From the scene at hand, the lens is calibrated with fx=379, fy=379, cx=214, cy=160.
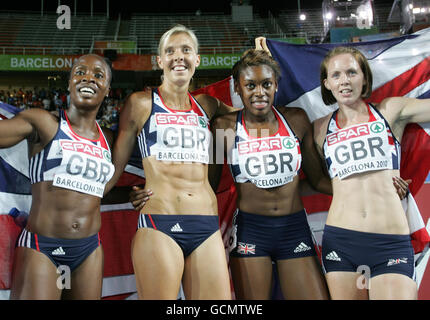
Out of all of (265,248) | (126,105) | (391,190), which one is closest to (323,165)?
(391,190)

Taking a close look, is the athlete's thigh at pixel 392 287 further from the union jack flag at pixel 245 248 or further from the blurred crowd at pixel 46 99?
the blurred crowd at pixel 46 99

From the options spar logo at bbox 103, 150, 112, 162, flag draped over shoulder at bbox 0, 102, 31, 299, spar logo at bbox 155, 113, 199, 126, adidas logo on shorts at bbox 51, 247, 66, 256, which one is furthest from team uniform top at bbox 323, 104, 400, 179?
flag draped over shoulder at bbox 0, 102, 31, 299

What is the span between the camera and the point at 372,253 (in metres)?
2.59

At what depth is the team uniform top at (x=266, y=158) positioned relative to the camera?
110 inches

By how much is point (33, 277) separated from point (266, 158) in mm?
1745

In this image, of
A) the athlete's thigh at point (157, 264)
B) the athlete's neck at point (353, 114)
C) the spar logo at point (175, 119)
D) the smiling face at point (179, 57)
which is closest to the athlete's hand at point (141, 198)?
the athlete's thigh at point (157, 264)

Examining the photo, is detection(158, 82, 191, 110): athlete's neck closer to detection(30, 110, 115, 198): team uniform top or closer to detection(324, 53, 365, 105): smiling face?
detection(30, 110, 115, 198): team uniform top

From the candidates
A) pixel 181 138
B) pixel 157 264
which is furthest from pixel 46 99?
pixel 157 264

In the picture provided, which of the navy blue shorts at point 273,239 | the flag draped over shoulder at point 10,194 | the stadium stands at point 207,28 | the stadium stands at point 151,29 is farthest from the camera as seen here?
the stadium stands at point 207,28

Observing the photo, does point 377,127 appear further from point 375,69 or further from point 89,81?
point 89,81

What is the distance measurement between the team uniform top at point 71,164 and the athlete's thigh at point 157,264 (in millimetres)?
489

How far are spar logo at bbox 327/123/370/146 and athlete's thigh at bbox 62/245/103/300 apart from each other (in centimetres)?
191

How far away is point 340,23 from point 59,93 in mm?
12521

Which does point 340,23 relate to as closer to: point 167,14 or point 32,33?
point 167,14
